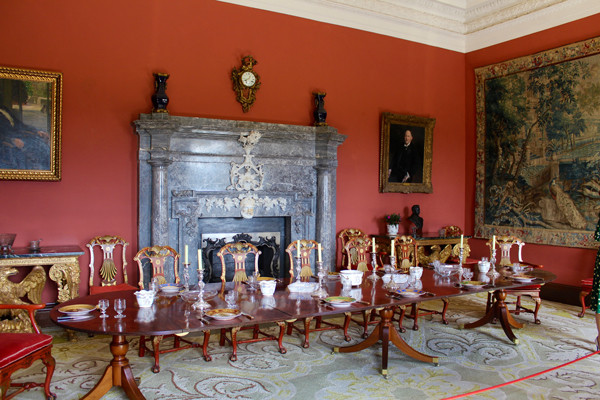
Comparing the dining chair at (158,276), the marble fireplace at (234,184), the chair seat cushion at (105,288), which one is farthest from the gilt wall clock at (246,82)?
the chair seat cushion at (105,288)

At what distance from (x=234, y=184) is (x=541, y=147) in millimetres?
4443

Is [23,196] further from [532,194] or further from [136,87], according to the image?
[532,194]

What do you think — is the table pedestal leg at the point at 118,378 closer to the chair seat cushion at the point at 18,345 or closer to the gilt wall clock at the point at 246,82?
the chair seat cushion at the point at 18,345

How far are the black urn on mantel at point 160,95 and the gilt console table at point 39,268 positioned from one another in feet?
5.79

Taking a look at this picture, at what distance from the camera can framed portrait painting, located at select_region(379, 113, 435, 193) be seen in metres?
7.29

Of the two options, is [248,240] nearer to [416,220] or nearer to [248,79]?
[248,79]

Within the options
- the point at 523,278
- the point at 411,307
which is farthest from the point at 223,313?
the point at 411,307

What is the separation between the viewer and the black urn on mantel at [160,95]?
5515mm

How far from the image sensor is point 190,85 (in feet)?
19.5

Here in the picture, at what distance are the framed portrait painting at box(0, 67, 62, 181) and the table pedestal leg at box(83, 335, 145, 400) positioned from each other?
2732 mm

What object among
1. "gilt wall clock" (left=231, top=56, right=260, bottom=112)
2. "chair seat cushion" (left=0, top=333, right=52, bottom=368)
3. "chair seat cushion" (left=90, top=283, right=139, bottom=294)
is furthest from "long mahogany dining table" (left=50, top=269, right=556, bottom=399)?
"gilt wall clock" (left=231, top=56, right=260, bottom=112)

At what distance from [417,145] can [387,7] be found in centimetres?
208

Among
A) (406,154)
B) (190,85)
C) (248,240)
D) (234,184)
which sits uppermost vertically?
(190,85)

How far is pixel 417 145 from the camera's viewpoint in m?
7.60
